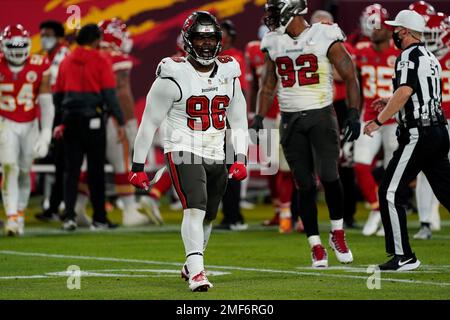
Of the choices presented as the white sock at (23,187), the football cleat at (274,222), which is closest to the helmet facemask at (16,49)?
the white sock at (23,187)

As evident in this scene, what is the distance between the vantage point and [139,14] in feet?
61.1

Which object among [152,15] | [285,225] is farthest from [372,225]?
[152,15]

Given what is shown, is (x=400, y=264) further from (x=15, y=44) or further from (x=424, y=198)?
(x=15, y=44)

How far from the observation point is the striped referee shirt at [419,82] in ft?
29.2

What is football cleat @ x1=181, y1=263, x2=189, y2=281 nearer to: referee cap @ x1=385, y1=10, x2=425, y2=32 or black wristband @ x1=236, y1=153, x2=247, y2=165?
black wristband @ x1=236, y1=153, x2=247, y2=165

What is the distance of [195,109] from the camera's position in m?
8.27

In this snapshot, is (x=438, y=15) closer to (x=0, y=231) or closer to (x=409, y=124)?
(x=409, y=124)

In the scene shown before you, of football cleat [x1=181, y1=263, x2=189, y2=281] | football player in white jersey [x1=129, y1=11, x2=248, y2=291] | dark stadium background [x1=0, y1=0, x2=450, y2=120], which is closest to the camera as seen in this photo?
football player in white jersey [x1=129, y1=11, x2=248, y2=291]

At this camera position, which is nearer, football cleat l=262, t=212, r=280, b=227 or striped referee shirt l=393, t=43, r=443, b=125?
striped referee shirt l=393, t=43, r=443, b=125

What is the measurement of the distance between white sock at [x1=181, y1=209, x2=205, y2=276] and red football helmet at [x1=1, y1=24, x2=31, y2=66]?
5701 millimetres

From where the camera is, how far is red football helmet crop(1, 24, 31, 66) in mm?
13250

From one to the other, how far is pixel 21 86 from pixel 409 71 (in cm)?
570

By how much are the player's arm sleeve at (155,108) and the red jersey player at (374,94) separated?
4.85m

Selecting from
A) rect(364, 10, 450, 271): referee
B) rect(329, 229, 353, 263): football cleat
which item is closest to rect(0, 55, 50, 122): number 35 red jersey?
rect(329, 229, 353, 263): football cleat
